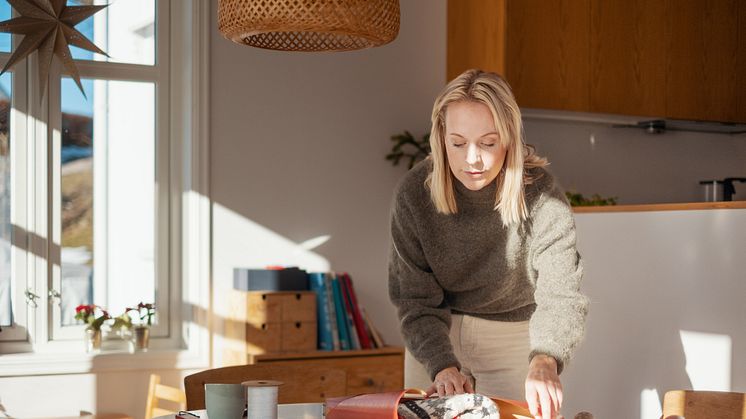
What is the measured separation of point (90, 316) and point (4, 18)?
1334mm

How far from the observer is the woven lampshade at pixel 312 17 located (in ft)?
6.00

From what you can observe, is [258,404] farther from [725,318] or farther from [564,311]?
[725,318]

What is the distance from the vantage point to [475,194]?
6.64ft

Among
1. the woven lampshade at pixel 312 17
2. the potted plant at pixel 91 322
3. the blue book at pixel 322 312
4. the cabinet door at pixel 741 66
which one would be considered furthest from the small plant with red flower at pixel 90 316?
the cabinet door at pixel 741 66

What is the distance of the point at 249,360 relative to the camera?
3.82 m

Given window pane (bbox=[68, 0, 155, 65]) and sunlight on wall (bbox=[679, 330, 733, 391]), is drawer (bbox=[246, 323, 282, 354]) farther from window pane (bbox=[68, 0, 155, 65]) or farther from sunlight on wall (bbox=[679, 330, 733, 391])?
sunlight on wall (bbox=[679, 330, 733, 391])

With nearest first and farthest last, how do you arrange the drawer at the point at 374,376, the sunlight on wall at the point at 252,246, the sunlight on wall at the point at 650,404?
the sunlight on wall at the point at 650,404, the drawer at the point at 374,376, the sunlight on wall at the point at 252,246

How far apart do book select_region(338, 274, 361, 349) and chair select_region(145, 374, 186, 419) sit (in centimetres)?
79

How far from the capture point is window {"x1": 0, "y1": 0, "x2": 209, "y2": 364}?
386cm

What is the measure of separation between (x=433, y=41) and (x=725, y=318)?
236cm

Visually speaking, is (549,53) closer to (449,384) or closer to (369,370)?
(369,370)

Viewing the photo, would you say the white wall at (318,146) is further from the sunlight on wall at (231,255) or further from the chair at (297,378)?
the chair at (297,378)

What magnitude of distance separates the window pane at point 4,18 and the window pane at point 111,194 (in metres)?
0.28

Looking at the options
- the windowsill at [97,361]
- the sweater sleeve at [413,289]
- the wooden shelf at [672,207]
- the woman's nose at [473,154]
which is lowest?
the windowsill at [97,361]
